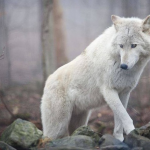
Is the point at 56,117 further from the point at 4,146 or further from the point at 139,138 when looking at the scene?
the point at 139,138

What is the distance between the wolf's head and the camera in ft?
15.4

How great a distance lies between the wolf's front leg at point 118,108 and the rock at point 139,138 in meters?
0.30

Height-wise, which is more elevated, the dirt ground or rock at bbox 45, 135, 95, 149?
rock at bbox 45, 135, 95, 149

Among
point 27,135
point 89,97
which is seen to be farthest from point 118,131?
point 27,135

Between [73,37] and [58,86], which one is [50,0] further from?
[73,37]

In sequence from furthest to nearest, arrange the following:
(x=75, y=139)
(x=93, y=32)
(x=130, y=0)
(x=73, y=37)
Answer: (x=73, y=37) → (x=93, y=32) → (x=130, y=0) → (x=75, y=139)

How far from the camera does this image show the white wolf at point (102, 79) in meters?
4.82

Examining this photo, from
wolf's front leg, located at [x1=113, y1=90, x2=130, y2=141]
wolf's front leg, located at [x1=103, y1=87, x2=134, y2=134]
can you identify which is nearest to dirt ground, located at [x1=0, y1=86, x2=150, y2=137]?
wolf's front leg, located at [x1=113, y1=90, x2=130, y2=141]

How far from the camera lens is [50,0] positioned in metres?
9.04

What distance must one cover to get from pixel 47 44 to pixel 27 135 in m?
5.20

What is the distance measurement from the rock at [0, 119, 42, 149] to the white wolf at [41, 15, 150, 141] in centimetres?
110

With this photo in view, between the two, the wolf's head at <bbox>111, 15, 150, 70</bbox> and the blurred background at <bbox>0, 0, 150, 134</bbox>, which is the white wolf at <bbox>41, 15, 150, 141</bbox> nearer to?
the wolf's head at <bbox>111, 15, 150, 70</bbox>

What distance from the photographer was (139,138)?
14.1 feet

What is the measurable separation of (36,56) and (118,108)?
11438 millimetres
